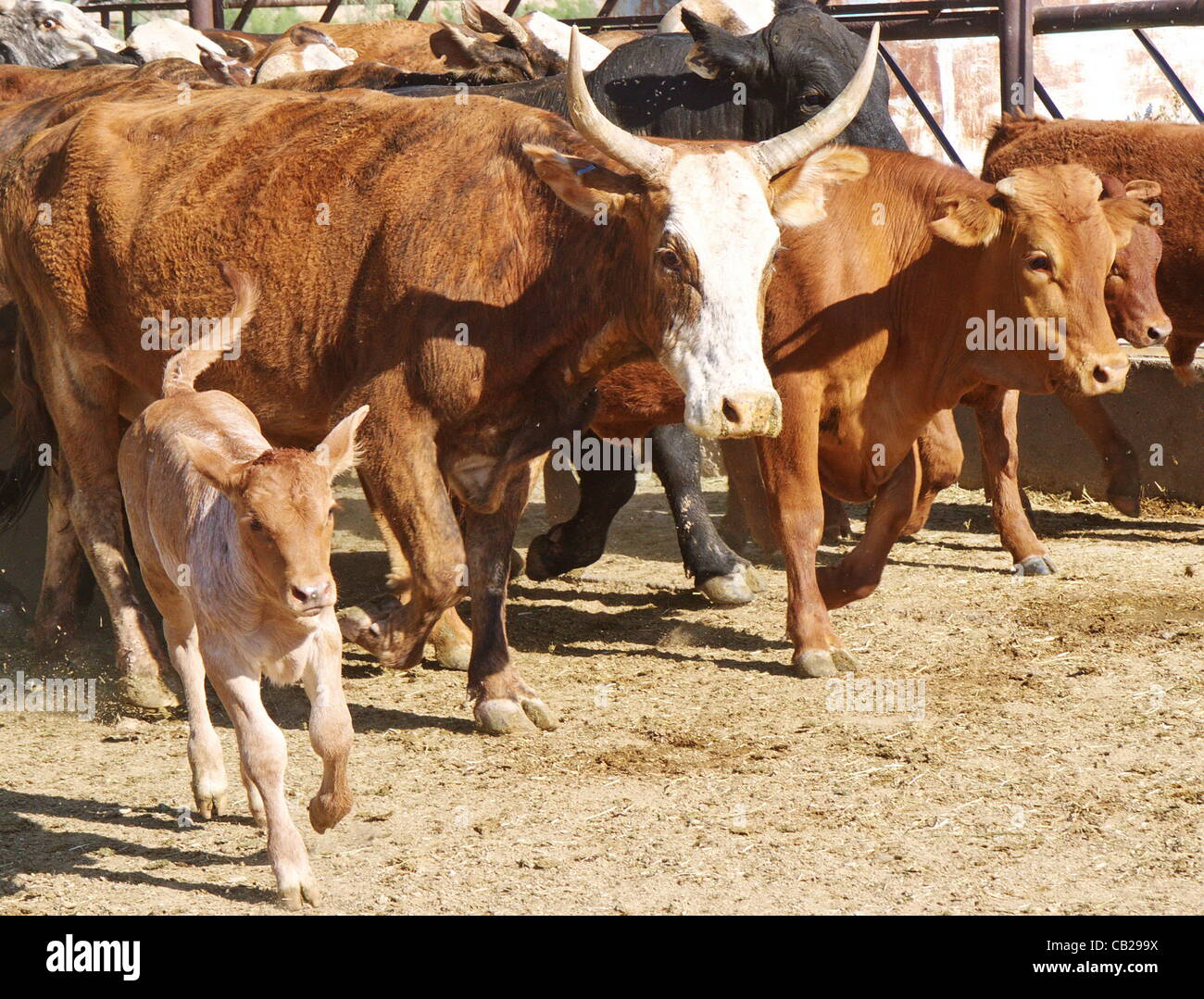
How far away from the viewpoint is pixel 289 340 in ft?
19.3

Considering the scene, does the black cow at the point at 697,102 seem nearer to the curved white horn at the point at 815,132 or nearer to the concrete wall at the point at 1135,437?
the curved white horn at the point at 815,132

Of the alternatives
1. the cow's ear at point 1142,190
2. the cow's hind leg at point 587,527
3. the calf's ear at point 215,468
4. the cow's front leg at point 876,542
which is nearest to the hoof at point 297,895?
the calf's ear at point 215,468

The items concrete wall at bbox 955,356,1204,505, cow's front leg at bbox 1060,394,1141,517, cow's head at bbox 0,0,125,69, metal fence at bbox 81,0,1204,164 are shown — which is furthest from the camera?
cow's head at bbox 0,0,125,69

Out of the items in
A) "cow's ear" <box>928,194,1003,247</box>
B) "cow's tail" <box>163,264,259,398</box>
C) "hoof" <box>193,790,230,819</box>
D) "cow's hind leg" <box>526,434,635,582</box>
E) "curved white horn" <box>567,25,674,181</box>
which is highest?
"curved white horn" <box>567,25,674,181</box>

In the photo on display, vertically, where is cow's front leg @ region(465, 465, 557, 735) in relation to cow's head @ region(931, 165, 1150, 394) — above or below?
below

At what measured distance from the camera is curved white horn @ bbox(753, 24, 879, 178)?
5.54m

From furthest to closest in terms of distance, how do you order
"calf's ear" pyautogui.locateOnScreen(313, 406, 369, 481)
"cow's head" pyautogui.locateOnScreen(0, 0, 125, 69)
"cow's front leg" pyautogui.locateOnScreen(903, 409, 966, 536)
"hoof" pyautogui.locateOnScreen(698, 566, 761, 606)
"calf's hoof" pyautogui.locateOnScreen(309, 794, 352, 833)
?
"cow's head" pyautogui.locateOnScreen(0, 0, 125, 69), "hoof" pyautogui.locateOnScreen(698, 566, 761, 606), "cow's front leg" pyautogui.locateOnScreen(903, 409, 966, 536), "calf's hoof" pyautogui.locateOnScreen(309, 794, 352, 833), "calf's ear" pyautogui.locateOnScreen(313, 406, 369, 481)

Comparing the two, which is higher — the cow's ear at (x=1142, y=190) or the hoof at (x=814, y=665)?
the cow's ear at (x=1142, y=190)

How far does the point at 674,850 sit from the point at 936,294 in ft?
9.73

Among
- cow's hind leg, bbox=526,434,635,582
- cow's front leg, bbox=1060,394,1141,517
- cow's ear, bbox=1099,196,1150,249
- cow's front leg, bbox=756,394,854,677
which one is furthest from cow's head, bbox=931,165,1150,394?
cow's hind leg, bbox=526,434,635,582

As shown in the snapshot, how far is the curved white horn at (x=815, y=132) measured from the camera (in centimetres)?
554

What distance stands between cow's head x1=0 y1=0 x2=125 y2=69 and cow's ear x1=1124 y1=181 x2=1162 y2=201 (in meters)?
7.97

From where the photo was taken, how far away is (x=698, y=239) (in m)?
5.22

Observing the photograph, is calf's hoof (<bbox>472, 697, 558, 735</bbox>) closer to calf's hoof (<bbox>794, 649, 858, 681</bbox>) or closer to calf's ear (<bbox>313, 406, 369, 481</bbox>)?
calf's hoof (<bbox>794, 649, 858, 681</bbox>)
